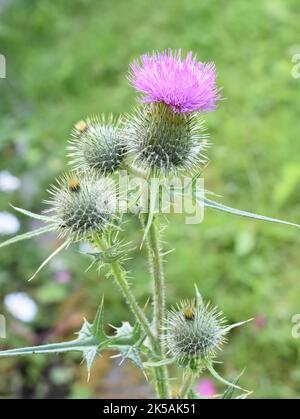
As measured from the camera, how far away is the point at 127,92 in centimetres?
632

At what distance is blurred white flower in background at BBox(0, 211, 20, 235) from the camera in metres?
4.19

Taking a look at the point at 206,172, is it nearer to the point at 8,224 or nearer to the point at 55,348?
the point at 8,224

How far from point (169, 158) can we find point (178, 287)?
224 centimetres

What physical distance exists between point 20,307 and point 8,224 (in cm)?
57

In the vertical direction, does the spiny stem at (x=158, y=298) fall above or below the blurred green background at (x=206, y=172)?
below

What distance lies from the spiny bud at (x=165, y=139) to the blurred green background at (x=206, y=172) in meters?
1.91

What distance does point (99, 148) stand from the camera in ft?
6.72

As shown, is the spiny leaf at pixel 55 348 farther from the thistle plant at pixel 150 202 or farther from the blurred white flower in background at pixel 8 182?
the blurred white flower in background at pixel 8 182

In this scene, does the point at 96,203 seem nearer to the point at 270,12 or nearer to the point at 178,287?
the point at 178,287

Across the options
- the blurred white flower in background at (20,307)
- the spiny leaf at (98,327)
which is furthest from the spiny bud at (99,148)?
the blurred white flower in background at (20,307)

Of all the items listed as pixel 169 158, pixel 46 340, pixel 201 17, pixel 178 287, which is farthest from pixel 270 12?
pixel 169 158

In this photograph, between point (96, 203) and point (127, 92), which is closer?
point (96, 203)

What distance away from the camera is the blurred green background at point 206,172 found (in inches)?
154

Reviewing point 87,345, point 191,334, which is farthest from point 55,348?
point 191,334
